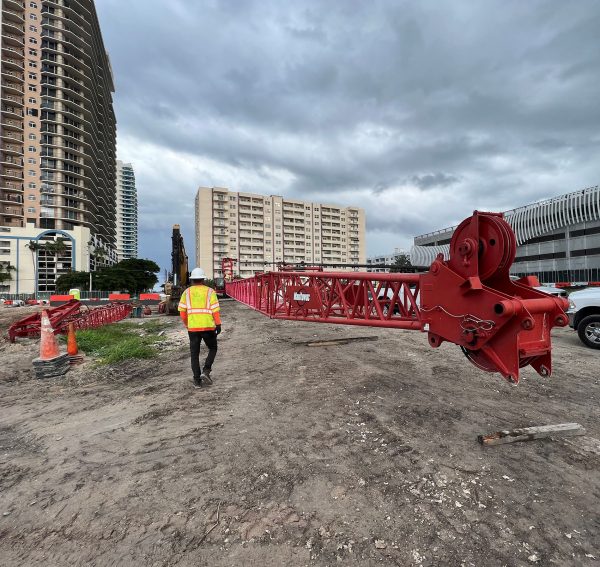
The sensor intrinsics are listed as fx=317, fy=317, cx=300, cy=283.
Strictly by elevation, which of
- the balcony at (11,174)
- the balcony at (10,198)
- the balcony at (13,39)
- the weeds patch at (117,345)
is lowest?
the weeds patch at (117,345)

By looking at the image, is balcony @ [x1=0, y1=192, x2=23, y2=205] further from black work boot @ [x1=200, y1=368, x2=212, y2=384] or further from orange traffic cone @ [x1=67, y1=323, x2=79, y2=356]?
black work boot @ [x1=200, y1=368, x2=212, y2=384]

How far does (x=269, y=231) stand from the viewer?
11525 centimetres

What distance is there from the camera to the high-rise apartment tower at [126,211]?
6501 inches

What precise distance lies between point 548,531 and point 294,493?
1808 mm

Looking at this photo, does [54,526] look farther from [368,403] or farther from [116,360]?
[116,360]

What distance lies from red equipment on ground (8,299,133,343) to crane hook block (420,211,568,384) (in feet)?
28.1

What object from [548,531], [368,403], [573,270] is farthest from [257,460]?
[573,270]

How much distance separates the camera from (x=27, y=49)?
2564 inches

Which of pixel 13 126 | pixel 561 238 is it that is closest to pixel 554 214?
pixel 561 238

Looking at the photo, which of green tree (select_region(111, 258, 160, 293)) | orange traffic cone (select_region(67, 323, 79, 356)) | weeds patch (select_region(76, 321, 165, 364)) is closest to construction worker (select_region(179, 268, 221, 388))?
weeds patch (select_region(76, 321, 165, 364))

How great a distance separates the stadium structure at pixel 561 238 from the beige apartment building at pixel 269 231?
64.5 m

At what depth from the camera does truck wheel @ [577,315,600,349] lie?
7734mm

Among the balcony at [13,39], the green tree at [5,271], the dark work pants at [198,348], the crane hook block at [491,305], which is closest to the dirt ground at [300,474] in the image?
the dark work pants at [198,348]

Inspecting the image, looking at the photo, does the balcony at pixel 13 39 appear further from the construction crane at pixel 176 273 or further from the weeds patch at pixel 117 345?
the weeds patch at pixel 117 345
